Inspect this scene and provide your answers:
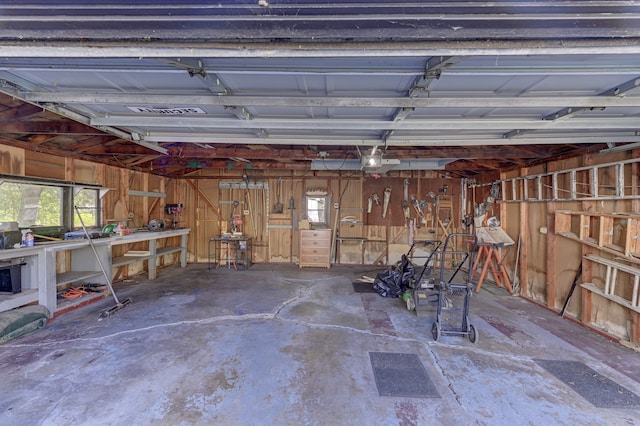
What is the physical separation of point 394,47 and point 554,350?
3.67 m

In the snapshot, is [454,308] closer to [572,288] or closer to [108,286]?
[572,288]

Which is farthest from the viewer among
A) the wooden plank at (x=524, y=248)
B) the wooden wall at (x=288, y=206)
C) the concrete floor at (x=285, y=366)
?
the wooden wall at (x=288, y=206)

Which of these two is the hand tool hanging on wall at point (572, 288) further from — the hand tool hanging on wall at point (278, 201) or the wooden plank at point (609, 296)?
the hand tool hanging on wall at point (278, 201)

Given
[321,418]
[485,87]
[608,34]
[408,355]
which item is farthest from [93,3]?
[408,355]

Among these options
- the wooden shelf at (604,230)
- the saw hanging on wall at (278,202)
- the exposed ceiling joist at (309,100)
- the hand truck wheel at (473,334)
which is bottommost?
the hand truck wheel at (473,334)

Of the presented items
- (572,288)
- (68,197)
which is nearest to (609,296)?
(572,288)

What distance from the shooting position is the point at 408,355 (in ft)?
8.99

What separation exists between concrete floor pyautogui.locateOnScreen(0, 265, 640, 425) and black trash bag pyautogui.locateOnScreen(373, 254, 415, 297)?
1.52 feet

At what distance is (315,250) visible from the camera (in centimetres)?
665

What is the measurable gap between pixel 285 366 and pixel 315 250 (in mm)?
4182

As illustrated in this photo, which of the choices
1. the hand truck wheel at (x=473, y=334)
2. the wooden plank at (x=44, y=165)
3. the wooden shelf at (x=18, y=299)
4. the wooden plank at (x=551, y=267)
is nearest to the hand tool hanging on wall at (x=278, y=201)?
the wooden plank at (x=44, y=165)

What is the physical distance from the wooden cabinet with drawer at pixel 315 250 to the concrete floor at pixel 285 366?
239 cm

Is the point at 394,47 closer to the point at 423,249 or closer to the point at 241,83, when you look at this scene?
the point at 241,83

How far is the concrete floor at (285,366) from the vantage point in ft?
6.42
